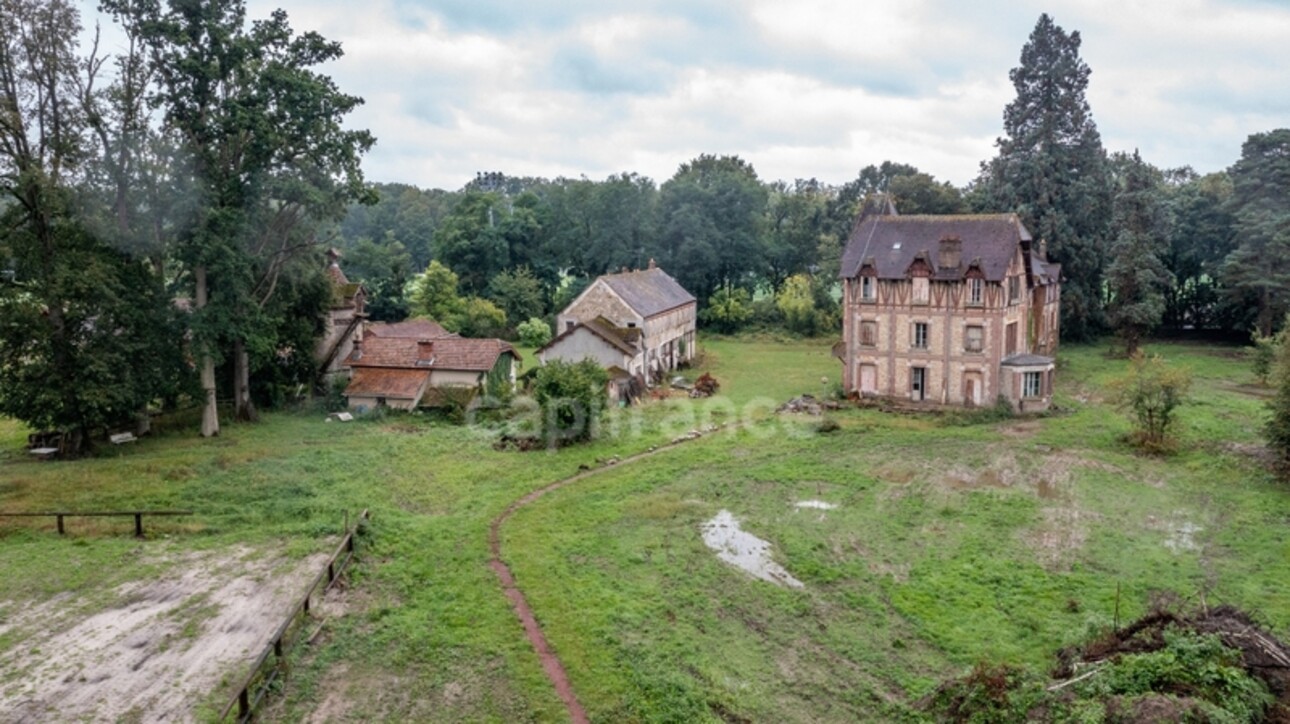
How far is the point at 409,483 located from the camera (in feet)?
89.6

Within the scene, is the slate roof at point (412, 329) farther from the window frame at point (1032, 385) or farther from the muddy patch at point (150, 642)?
the window frame at point (1032, 385)

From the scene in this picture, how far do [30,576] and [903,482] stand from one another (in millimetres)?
23275

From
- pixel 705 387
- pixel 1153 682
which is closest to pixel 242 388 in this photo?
pixel 705 387

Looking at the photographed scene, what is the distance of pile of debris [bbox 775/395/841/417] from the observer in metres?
38.9

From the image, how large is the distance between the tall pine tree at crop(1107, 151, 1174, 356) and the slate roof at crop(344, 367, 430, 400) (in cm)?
4006

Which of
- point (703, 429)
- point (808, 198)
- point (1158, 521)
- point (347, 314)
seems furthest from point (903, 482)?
point (808, 198)

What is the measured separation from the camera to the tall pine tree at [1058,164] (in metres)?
53.5

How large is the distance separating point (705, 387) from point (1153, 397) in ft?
66.7

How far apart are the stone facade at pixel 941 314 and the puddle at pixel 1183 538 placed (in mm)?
15678

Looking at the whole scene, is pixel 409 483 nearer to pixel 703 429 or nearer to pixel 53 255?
pixel 703 429

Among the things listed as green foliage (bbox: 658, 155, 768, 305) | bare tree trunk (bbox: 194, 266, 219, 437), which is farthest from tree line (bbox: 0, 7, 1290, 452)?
green foliage (bbox: 658, 155, 768, 305)

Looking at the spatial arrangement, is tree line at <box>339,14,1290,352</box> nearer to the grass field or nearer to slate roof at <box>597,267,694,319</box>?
slate roof at <box>597,267,694,319</box>

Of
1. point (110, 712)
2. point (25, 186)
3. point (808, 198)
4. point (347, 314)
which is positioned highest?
point (808, 198)

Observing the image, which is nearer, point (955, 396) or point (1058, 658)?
point (1058, 658)
